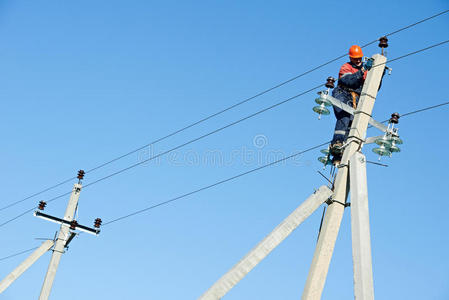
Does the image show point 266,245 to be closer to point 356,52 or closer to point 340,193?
point 340,193

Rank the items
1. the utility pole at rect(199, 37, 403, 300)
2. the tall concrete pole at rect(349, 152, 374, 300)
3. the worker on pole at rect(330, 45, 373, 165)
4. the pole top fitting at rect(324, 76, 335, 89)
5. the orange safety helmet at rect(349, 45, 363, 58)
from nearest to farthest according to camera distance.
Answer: the tall concrete pole at rect(349, 152, 374, 300) < the utility pole at rect(199, 37, 403, 300) < the pole top fitting at rect(324, 76, 335, 89) < the worker on pole at rect(330, 45, 373, 165) < the orange safety helmet at rect(349, 45, 363, 58)

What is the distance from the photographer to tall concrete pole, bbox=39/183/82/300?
17312 mm

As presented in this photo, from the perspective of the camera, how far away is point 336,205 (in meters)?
9.49

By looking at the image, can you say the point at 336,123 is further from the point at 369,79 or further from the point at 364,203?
the point at 364,203

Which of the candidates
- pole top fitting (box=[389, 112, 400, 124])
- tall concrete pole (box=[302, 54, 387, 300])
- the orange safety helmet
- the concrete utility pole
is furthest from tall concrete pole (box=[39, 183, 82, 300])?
pole top fitting (box=[389, 112, 400, 124])

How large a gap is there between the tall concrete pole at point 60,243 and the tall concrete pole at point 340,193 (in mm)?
10143

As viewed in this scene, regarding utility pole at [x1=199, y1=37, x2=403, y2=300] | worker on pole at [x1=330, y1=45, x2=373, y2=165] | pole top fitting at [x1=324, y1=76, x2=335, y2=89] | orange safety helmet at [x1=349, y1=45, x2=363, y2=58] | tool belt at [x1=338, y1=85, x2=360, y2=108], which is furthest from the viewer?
orange safety helmet at [x1=349, y1=45, x2=363, y2=58]

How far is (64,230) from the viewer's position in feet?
59.6

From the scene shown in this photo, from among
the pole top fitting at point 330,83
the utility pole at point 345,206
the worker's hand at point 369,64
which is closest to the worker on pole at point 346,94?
the worker's hand at point 369,64

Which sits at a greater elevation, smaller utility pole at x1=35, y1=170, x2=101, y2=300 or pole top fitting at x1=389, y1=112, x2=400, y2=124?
smaller utility pole at x1=35, y1=170, x2=101, y2=300

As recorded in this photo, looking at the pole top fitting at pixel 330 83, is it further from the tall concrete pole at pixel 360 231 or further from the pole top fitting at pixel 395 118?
the tall concrete pole at pixel 360 231

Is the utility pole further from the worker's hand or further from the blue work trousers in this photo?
the blue work trousers

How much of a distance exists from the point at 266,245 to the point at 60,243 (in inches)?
394

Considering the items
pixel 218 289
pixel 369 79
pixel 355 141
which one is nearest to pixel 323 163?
pixel 355 141
